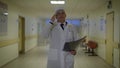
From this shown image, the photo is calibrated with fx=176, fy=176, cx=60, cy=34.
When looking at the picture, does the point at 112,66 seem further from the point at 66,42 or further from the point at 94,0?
the point at 66,42

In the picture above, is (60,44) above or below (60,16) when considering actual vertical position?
below

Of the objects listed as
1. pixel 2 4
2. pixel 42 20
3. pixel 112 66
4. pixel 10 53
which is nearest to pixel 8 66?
pixel 10 53

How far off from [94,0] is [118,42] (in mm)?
2025

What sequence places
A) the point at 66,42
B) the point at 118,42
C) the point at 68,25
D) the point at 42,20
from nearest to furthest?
1. the point at 66,42
2. the point at 68,25
3. the point at 118,42
4. the point at 42,20

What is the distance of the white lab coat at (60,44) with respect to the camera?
2.94 m

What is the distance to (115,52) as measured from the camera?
6410 millimetres

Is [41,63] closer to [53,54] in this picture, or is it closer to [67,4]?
[67,4]

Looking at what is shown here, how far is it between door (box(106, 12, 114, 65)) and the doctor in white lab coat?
4.22m

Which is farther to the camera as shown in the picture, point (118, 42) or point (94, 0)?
point (94, 0)

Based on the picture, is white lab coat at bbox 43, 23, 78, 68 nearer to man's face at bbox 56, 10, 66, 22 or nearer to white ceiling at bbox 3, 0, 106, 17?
man's face at bbox 56, 10, 66, 22

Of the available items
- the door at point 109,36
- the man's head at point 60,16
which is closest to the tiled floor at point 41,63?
the door at point 109,36

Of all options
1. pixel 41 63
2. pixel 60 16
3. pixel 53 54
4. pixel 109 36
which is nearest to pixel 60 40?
pixel 53 54

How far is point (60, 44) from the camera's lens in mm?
2961

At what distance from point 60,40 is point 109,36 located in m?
4.73
